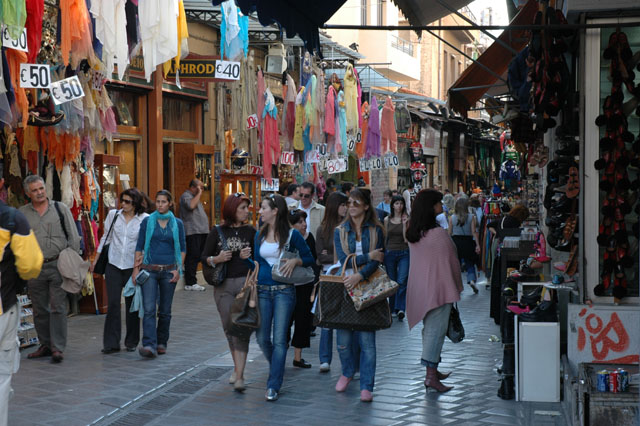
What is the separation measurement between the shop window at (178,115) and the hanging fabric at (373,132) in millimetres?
6874

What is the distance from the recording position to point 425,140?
130ft

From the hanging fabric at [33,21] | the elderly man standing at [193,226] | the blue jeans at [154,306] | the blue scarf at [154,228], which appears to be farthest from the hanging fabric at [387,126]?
the hanging fabric at [33,21]

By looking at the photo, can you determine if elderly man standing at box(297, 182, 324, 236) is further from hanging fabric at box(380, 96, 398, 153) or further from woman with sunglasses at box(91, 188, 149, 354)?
hanging fabric at box(380, 96, 398, 153)

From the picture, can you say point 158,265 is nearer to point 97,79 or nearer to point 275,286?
point 275,286

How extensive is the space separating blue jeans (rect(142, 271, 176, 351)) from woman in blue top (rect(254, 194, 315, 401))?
2085mm

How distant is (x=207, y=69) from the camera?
1580 cm

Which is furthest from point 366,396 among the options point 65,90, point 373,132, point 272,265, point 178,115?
point 373,132

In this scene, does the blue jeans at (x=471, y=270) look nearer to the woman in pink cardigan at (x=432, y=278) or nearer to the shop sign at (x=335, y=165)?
the shop sign at (x=335, y=165)

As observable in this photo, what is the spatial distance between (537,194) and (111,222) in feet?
22.8

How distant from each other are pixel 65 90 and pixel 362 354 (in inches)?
187

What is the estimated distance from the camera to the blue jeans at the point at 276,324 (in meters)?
8.19

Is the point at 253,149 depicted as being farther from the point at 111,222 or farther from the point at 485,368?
the point at 485,368

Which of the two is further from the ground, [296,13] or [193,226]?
[296,13]

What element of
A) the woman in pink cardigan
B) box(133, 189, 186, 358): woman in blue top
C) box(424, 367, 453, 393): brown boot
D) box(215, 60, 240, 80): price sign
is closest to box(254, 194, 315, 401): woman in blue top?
the woman in pink cardigan
